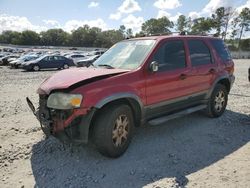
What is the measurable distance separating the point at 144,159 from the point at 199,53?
2818 mm

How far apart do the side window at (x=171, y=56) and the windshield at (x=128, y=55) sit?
0.23 m

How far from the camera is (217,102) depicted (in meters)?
6.72

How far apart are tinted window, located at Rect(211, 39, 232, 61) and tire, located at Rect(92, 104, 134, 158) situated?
3202 millimetres

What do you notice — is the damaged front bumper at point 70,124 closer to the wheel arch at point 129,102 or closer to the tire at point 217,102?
the wheel arch at point 129,102

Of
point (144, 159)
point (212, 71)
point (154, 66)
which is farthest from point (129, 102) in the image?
point (212, 71)

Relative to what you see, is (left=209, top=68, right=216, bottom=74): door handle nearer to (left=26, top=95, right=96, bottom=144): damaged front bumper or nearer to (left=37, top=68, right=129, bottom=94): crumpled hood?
(left=37, top=68, right=129, bottom=94): crumpled hood

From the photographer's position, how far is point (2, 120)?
261 inches

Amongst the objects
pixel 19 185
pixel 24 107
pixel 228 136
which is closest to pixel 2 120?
pixel 24 107

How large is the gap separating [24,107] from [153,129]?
4.05 m

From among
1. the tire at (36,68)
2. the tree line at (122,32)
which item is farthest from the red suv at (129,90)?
the tree line at (122,32)

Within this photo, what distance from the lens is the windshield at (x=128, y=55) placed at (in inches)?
195

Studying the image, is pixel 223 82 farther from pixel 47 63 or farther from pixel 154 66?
pixel 47 63

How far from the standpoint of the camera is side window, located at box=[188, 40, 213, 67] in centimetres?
587

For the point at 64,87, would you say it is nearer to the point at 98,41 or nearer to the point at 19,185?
the point at 19,185
